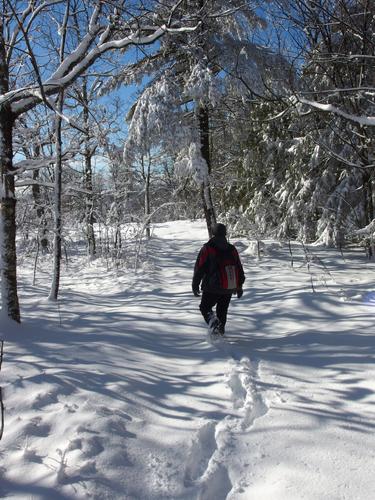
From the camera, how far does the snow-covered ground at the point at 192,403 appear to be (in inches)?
95.3

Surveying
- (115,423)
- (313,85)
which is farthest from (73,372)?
(313,85)

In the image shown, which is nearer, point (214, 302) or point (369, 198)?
point (214, 302)

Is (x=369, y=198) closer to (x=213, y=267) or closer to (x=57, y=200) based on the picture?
(x=213, y=267)

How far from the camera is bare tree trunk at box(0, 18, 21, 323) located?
5375 millimetres

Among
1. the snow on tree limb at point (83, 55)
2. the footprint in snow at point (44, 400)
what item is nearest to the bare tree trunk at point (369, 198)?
the snow on tree limb at point (83, 55)

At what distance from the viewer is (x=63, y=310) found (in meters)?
7.23

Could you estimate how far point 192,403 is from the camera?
136 inches

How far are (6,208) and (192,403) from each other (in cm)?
388

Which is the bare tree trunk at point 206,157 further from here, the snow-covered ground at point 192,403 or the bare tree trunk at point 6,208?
the bare tree trunk at point 6,208

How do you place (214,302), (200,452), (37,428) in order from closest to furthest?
(200,452), (37,428), (214,302)

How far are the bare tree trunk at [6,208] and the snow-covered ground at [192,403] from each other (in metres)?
0.46

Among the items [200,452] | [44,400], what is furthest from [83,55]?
[200,452]

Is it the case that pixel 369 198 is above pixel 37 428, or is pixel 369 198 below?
above

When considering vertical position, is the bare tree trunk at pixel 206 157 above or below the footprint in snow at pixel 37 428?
above
